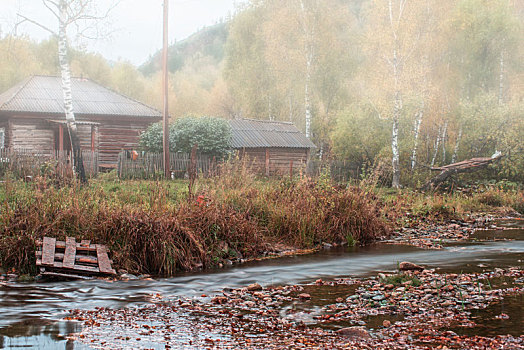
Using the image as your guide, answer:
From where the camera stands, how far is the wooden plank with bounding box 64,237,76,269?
8.36 metres

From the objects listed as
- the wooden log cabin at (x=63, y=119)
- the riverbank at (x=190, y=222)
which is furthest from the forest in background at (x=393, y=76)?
the riverbank at (x=190, y=222)

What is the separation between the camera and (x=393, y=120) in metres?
28.8

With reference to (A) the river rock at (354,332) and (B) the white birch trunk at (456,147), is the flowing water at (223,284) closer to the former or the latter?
(A) the river rock at (354,332)

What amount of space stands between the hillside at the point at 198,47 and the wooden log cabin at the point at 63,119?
10946 cm

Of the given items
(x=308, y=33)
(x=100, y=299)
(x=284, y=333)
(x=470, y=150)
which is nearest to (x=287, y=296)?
(x=284, y=333)

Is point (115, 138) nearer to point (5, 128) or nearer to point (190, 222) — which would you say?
point (5, 128)

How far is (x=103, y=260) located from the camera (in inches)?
344

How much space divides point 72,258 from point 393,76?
75.0ft

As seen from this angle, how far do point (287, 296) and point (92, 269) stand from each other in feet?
10.5

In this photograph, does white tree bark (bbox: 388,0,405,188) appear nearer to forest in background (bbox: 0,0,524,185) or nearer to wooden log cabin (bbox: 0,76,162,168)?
forest in background (bbox: 0,0,524,185)

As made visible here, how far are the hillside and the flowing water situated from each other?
433 feet

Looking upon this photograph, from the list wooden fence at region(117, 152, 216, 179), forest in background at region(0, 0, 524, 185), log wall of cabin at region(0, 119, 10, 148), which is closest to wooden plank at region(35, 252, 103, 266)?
forest in background at region(0, 0, 524, 185)

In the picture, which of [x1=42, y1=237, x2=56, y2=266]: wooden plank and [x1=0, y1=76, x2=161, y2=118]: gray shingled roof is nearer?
[x1=42, y1=237, x2=56, y2=266]: wooden plank

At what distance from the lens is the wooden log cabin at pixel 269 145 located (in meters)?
32.0
